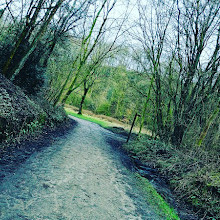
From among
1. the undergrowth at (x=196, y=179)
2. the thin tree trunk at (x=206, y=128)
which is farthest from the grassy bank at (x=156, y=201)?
the thin tree trunk at (x=206, y=128)

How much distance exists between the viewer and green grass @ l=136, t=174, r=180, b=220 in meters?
3.80

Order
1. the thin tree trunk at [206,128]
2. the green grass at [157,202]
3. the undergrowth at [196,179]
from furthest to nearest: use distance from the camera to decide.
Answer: the thin tree trunk at [206,128], the undergrowth at [196,179], the green grass at [157,202]

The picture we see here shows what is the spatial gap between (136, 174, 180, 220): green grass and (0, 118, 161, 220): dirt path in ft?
0.71

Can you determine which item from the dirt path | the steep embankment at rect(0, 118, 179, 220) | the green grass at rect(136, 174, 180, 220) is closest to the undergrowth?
the green grass at rect(136, 174, 180, 220)

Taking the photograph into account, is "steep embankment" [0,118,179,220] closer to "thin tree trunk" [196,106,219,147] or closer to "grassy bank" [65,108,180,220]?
"grassy bank" [65,108,180,220]

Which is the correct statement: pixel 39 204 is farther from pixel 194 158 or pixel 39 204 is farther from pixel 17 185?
pixel 194 158

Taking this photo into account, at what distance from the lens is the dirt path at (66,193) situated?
2.68 metres

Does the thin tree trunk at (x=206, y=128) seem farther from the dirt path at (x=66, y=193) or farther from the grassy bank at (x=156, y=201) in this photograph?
the dirt path at (x=66, y=193)

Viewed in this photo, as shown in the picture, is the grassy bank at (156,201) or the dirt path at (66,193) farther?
the grassy bank at (156,201)

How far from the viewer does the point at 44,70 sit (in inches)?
387

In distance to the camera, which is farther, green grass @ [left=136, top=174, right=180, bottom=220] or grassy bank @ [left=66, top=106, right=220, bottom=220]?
grassy bank @ [left=66, top=106, right=220, bottom=220]

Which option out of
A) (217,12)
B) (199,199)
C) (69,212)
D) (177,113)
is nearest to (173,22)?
(217,12)

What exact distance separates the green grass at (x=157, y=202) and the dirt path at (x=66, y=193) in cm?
22

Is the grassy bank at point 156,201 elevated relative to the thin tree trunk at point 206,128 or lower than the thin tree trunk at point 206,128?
lower
